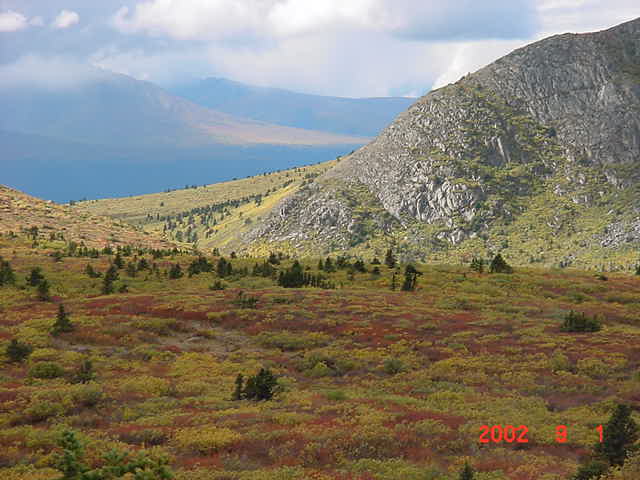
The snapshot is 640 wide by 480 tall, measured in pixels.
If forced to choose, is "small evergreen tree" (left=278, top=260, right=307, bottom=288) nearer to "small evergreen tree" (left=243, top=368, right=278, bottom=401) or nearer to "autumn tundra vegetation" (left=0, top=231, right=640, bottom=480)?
"autumn tundra vegetation" (left=0, top=231, right=640, bottom=480)

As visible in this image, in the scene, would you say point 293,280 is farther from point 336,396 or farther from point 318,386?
point 336,396

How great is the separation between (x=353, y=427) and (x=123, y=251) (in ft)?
323

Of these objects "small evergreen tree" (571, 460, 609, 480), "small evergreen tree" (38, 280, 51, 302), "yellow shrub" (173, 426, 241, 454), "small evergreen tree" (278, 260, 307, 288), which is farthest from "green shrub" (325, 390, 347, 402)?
"small evergreen tree" (278, 260, 307, 288)

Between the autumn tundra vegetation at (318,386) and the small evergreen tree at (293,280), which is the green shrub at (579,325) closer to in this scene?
the autumn tundra vegetation at (318,386)

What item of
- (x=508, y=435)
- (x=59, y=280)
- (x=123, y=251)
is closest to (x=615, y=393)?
(x=508, y=435)

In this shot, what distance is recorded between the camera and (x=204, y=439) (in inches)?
797

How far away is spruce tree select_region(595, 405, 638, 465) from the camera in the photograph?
59.9ft

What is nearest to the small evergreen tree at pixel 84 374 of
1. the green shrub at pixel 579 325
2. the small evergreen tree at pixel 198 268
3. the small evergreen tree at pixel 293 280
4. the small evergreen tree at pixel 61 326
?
the small evergreen tree at pixel 61 326

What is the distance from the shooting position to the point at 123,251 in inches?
4380

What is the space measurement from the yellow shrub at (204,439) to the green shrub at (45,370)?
43.1 ft

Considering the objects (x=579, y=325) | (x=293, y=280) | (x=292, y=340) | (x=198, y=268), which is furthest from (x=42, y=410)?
(x=198, y=268)

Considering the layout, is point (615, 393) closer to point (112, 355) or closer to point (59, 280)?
point (112, 355)
